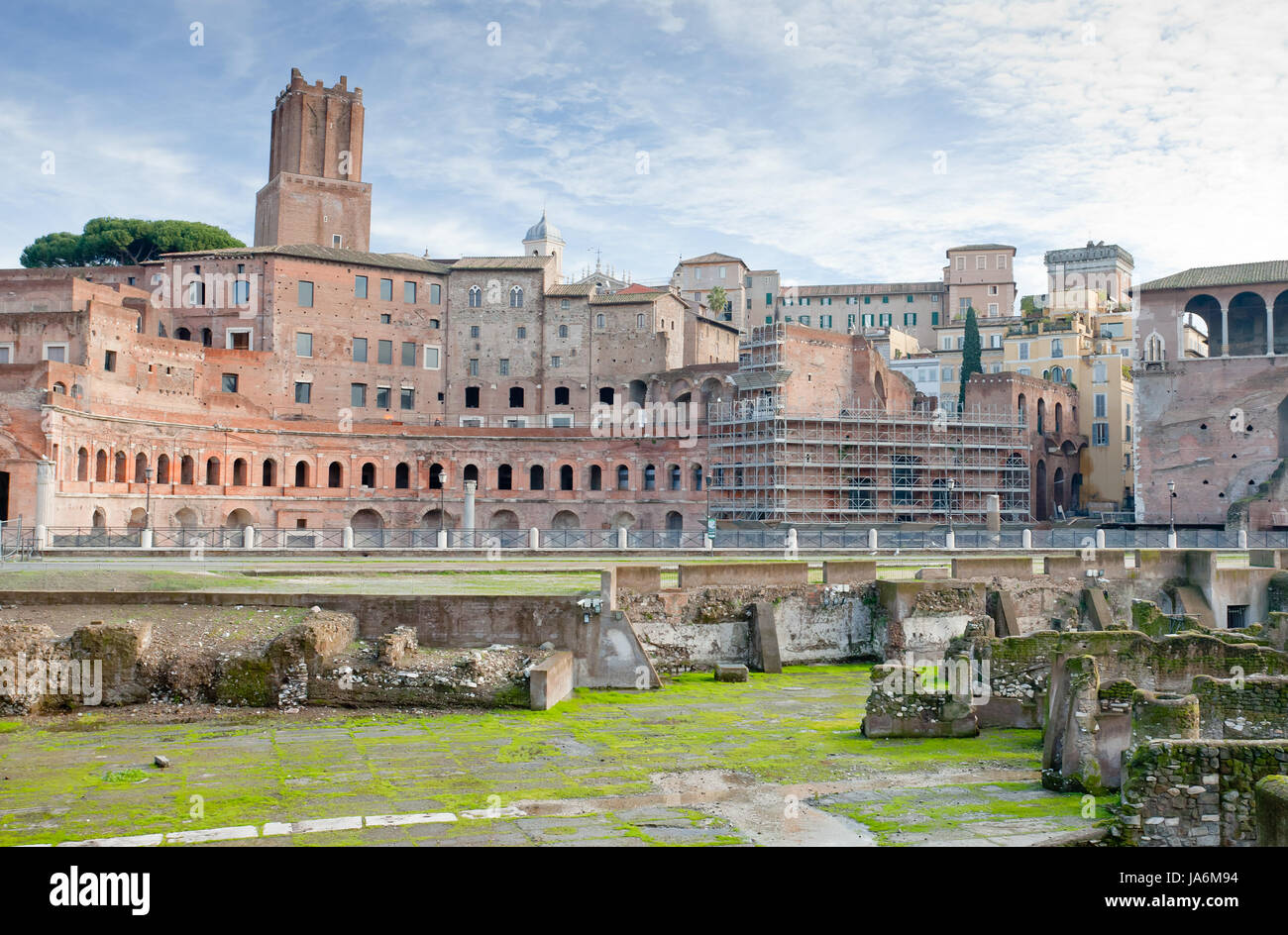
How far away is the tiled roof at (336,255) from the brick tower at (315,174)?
2.02 m

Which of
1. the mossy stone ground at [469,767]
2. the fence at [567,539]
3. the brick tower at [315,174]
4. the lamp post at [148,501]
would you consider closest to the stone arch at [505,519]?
the lamp post at [148,501]

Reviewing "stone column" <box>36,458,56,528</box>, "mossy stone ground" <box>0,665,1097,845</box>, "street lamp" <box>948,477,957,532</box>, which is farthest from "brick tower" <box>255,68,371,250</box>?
"mossy stone ground" <box>0,665,1097,845</box>

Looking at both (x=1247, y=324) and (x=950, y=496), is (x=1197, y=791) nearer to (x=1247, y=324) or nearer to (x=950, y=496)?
(x=950, y=496)

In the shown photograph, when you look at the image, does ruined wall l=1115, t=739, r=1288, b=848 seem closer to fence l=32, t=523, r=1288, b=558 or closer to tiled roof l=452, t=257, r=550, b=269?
fence l=32, t=523, r=1288, b=558

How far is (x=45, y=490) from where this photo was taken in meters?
36.7

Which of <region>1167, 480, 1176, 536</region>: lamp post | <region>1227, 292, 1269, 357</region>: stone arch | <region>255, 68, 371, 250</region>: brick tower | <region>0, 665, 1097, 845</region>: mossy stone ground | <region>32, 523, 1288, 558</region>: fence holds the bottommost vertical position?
<region>0, 665, 1097, 845</region>: mossy stone ground

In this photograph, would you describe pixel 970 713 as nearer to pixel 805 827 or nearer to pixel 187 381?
pixel 805 827

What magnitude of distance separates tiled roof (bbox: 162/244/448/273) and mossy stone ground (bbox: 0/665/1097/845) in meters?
46.2

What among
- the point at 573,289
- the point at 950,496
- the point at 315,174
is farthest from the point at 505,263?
the point at 950,496

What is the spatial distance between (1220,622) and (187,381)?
145 ft

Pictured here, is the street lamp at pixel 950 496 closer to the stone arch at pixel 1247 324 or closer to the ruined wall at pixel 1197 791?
the stone arch at pixel 1247 324

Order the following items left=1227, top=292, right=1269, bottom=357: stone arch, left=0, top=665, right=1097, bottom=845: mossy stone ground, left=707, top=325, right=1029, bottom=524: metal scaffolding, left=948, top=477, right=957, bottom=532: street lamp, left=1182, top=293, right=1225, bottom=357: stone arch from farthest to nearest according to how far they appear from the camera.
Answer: left=1227, top=292, right=1269, bottom=357: stone arch, left=1182, top=293, right=1225, bottom=357: stone arch, left=707, top=325, right=1029, bottom=524: metal scaffolding, left=948, top=477, right=957, bottom=532: street lamp, left=0, top=665, right=1097, bottom=845: mossy stone ground

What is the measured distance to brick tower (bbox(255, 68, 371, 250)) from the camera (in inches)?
2477

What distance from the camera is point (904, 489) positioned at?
51.8 metres
